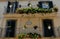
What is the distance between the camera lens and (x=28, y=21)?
13461 mm

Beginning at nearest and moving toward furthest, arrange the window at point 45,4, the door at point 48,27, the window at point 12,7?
the door at point 48,27
the window at point 12,7
the window at point 45,4

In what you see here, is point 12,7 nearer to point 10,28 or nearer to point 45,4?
point 10,28

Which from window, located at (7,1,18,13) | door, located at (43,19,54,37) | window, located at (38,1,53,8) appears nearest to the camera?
door, located at (43,19,54,37)

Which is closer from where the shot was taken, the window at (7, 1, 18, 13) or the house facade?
the house facade

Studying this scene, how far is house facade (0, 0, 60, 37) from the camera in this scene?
12820 millimetres

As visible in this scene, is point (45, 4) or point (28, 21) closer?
point (28, 21)

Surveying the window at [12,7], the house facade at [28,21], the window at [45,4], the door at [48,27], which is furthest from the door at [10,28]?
the window at [45,4]

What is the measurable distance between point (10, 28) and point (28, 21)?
1.56m

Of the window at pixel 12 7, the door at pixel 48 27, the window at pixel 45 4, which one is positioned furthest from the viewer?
the window at pixel 45 4

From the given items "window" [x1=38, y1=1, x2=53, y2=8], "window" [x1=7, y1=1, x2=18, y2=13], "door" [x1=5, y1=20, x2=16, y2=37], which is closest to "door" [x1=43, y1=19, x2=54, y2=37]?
"window" [x1=38, y1=1, x2=53, y2=8]

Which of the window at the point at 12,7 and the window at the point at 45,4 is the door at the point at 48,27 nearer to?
the window at the point at 45,4

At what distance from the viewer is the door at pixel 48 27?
12769 mm

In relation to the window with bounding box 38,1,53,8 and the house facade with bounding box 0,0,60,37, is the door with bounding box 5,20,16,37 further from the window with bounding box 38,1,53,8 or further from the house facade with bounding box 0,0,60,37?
the window with bounding box 38,1,53,8

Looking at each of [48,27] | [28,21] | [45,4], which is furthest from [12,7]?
[48,27]
